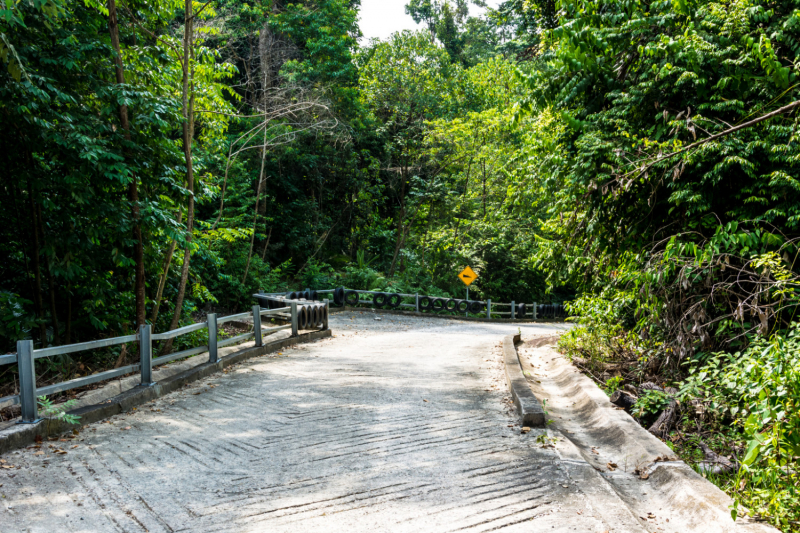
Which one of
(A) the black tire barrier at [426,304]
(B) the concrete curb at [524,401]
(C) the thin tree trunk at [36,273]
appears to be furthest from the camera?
(A) the black tire barrier at [426,304]

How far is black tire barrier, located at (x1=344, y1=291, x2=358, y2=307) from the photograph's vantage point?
24.9 m

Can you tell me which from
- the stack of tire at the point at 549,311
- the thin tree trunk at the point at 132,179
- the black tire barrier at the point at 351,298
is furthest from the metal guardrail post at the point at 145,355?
the stack of tire at the point at 549,311

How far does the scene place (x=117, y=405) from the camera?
6.41 metres

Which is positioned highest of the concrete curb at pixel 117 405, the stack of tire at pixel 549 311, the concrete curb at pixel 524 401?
the concrete curb at pixel 117 405

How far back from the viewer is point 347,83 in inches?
1178

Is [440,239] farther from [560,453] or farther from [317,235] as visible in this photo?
[560,453]

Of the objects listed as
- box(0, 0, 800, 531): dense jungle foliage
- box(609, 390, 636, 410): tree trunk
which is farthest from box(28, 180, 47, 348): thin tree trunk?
box(609, 390, 636, 410): tree trunk

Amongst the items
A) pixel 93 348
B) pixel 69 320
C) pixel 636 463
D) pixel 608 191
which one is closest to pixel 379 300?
pixel 69 320

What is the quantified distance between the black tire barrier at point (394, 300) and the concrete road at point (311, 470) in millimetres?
17157

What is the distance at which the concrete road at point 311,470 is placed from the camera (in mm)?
3783

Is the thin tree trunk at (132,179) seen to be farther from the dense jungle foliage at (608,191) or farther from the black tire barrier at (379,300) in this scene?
the black tire barrier at (379,300)

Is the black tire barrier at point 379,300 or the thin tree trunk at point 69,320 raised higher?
the thin tree trunk at point 69,320

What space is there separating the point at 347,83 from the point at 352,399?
25694 millimetres

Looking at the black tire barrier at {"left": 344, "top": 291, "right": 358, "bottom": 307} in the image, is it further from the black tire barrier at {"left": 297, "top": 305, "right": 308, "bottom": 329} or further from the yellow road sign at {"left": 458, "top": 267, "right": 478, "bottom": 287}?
the black tire barrier at {"left": 297, "top": 305, "right": 308, "bottom": 329}
